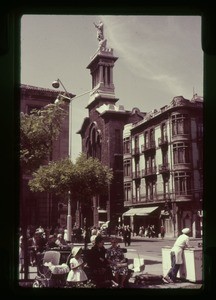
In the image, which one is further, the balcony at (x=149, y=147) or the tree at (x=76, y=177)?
the balcony at (x=149, y=147)

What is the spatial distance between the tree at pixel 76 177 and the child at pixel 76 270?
1.19 m

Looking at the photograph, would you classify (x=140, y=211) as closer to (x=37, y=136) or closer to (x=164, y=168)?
(x=164, y=168)

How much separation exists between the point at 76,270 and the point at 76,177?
75.4 inches

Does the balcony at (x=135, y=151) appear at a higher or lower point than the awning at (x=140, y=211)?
higher

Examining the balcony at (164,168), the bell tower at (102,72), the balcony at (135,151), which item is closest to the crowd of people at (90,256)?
the balcony at (164,168)

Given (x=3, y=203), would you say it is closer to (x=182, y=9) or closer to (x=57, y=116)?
(x=57, y=116)

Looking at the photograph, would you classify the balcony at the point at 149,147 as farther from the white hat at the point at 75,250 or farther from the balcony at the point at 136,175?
the white hat at the point at 75,250

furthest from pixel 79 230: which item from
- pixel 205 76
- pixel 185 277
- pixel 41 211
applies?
pixel 205 76

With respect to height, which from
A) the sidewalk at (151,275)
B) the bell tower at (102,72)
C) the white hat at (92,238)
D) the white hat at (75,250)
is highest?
the bell tower at (102,72)

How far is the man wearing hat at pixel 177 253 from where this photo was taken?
7.34 m

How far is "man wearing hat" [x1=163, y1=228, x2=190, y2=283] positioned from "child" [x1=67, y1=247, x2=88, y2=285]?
1465mm

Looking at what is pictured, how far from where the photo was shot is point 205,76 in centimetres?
724

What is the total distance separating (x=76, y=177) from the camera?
8336 millimetres

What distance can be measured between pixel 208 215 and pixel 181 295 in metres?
1.41
